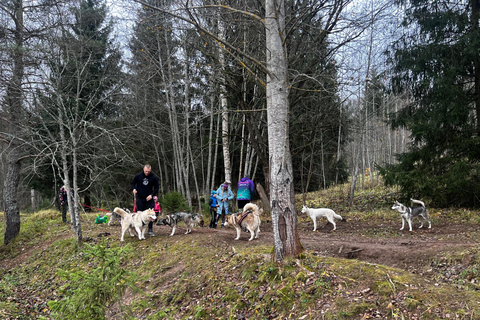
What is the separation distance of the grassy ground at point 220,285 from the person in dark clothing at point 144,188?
113cm

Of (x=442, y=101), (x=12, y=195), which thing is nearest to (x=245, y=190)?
(x=442, y=101)

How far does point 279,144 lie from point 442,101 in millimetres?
10569

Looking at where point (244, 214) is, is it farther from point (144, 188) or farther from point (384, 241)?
point (384, 241)

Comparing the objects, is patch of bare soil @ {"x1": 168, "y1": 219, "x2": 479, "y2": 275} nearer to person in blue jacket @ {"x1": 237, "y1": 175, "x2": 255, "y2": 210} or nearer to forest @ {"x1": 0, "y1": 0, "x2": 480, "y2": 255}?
person in blue jacket @ {"x1": 237, "y1": 175, "x2": 255, "y2": 210}

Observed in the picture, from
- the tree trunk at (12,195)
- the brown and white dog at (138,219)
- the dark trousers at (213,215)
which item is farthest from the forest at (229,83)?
→ the dark trousers at (213,215)

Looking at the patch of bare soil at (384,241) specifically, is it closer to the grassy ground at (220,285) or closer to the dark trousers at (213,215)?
the grassy ground at (220,285)

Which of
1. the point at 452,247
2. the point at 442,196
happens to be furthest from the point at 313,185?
the point at 452,247

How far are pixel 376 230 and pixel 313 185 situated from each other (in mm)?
13362

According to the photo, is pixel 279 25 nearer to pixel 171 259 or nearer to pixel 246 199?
pixel 171 259

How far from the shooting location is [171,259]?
7828 mm

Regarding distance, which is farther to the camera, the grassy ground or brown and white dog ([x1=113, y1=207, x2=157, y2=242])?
brown and white dog ([x1=113, y1=207, x2=157, y2=242])

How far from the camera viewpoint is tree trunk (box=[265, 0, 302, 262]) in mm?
5195

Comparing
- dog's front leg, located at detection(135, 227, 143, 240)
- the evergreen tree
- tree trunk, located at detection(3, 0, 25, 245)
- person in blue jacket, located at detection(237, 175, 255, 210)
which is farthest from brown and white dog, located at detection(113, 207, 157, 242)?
the evergreen tree

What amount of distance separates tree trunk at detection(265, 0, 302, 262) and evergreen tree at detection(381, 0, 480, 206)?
9.78 meters
